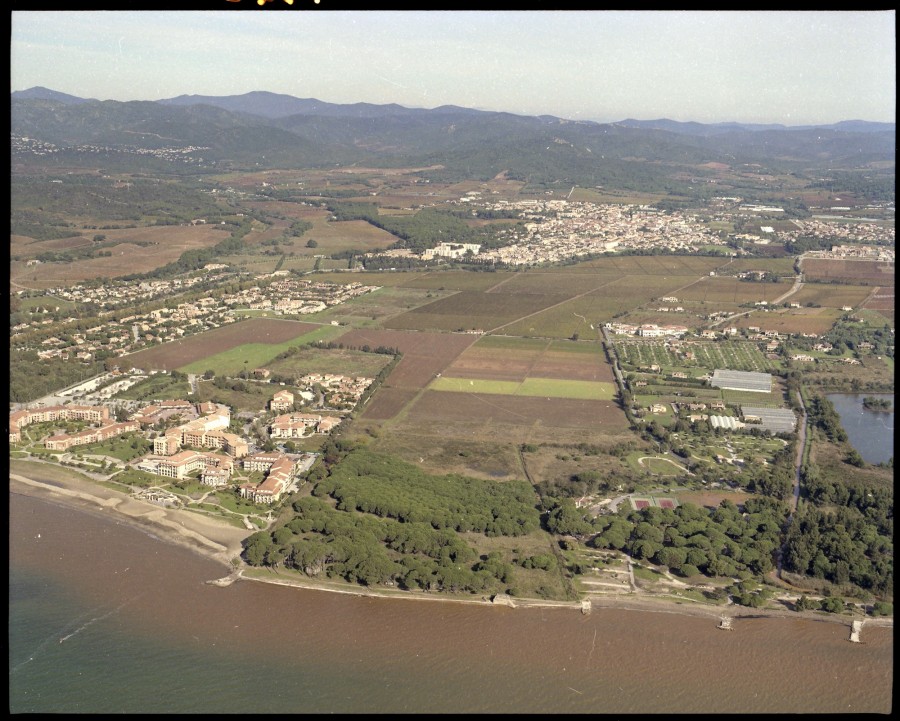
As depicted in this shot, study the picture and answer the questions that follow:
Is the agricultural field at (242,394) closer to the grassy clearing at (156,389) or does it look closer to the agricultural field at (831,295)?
the grassy clearing at (156,389)

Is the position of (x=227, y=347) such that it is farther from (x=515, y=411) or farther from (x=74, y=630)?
(x=74, y=630)

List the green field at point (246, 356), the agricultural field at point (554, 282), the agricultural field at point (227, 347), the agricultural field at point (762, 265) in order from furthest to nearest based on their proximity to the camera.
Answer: the agricultural field at point (762, 265) → the agricultural field at point (554, 282) → the agricultural field at point (227, 347) → the green field at point (246, 356)

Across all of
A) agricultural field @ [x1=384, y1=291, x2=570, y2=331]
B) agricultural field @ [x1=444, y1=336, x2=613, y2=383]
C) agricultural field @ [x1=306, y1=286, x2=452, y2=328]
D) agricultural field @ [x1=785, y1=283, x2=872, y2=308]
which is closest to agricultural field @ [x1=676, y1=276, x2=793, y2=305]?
agricultural field @ [x1=785, y1=283, x2=872, y2=308]

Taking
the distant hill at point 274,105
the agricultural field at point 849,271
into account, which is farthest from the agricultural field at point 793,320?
the distant hill at point 274,105

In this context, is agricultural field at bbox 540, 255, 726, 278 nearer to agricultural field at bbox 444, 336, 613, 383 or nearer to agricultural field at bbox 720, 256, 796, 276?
agricultural field at bbox 720, 256, 796, 276

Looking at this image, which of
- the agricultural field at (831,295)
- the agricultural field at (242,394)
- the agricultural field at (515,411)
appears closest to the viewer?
the agricultural field at (515,411)

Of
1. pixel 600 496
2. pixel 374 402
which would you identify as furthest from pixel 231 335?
pixel 600 496
